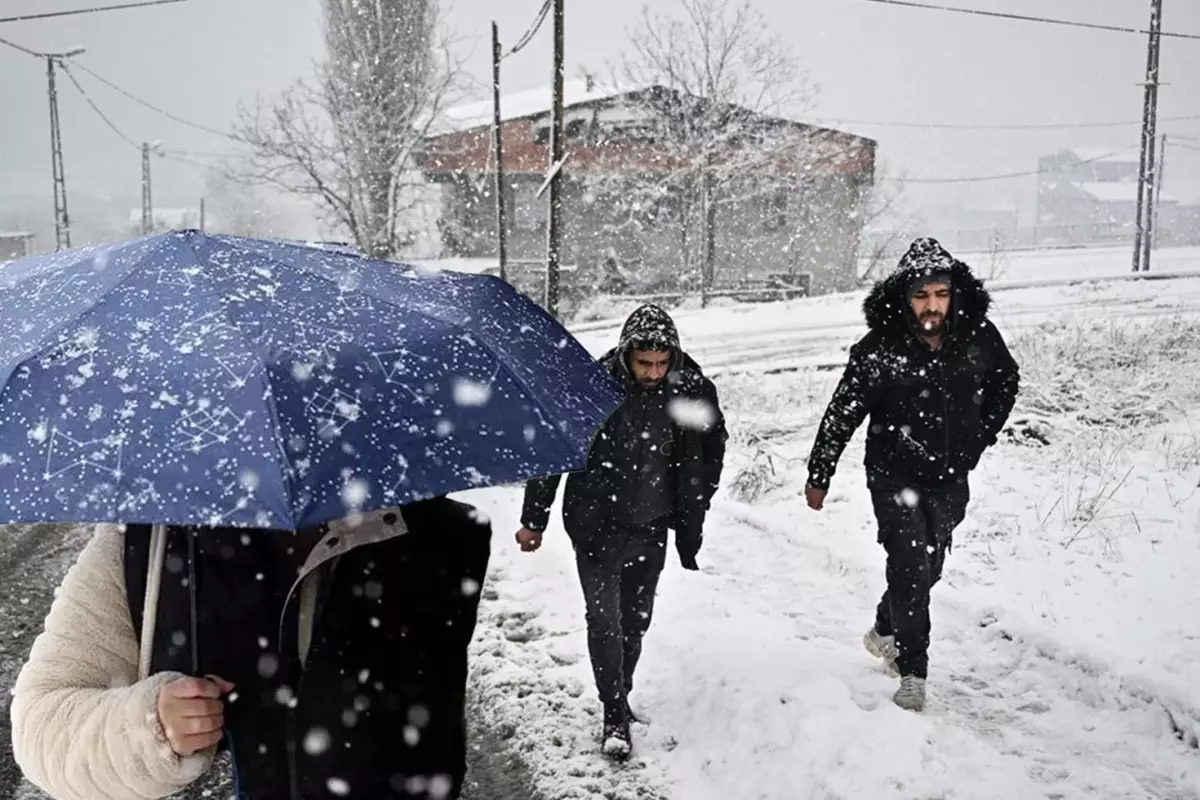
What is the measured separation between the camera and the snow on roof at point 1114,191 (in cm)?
8756

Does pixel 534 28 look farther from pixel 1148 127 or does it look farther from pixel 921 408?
pixel 1148 127

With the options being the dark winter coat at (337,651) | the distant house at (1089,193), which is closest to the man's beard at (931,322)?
the dark winter coat at (337,651)

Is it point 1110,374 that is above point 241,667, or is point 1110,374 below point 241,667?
below

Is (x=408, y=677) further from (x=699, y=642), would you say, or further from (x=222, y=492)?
(x=699, y=642)

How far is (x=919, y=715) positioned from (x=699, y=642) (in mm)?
1422

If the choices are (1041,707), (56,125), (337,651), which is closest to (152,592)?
(337,651)

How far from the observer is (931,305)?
4.60 m

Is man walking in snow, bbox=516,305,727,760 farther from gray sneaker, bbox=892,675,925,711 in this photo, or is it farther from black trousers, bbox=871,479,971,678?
gray sneaker, bbox=892,675,925,711

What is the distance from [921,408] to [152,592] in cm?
388

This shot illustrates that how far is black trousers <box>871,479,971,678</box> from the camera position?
4699 millimetres

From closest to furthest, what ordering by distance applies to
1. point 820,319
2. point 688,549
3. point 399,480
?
point 399,480 < point 688,549 < point 820,319

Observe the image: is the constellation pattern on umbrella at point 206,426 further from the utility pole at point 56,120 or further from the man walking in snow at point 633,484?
the utility pole at point 56,120

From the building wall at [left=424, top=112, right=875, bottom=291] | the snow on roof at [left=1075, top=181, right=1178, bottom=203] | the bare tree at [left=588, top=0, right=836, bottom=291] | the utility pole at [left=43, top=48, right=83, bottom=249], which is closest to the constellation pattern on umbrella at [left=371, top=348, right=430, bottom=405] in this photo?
the bare tree at [left=588, top=0, right=836, bottom=291]

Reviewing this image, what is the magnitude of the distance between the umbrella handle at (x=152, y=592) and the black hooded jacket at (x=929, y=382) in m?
3.83
